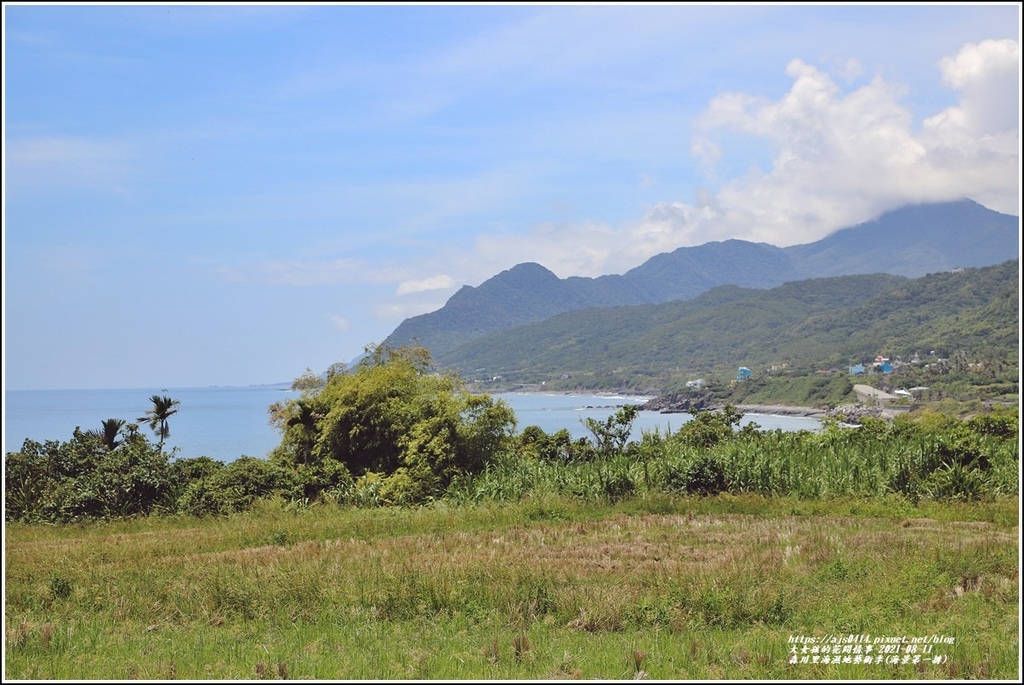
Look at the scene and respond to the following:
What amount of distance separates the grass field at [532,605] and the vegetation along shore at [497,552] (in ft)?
0.11

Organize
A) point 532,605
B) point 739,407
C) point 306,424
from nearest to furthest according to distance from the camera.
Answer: point 532,605
point 306,424
point 739,407

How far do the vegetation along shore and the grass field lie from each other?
0.03 m

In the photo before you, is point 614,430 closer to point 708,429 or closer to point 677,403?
point 708,429

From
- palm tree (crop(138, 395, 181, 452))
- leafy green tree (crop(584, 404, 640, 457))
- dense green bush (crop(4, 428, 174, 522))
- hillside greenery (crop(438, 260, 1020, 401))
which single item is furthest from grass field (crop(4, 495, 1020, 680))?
hillside greenery (crop(438, 260, 1020, 401))

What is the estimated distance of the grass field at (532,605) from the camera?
6062mm

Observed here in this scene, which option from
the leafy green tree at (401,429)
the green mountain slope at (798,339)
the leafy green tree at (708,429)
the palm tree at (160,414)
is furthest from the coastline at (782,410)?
the leafy green tree at (401,429)

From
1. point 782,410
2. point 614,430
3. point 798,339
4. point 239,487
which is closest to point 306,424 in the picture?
point 239,487

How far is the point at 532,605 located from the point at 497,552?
267 cm

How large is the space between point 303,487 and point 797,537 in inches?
447

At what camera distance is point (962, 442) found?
1711 cm

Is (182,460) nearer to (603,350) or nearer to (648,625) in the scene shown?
(648,625)

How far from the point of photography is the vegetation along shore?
6309mm

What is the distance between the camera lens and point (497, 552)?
10133mm

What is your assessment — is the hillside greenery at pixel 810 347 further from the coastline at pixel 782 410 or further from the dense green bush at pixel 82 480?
the dense green bush at pixel 82 480
